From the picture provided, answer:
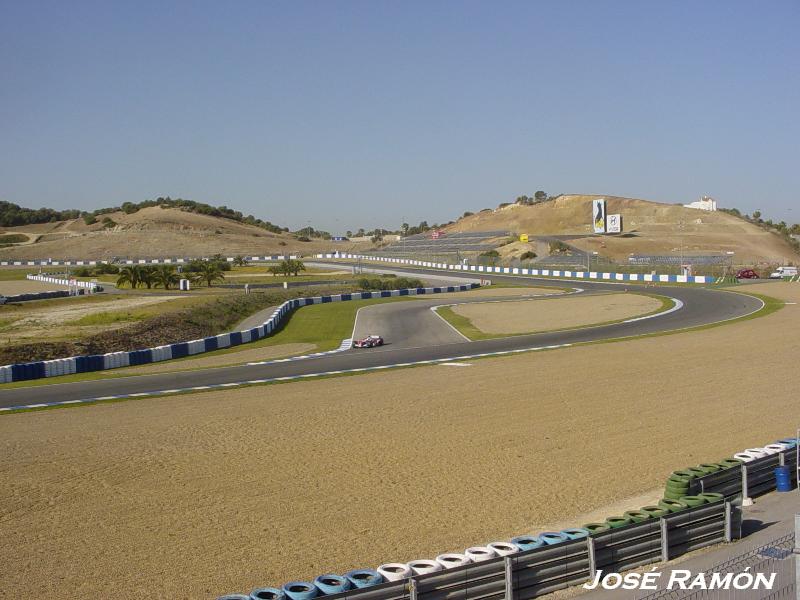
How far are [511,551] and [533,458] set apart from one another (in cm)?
760

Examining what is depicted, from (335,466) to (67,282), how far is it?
8933cm

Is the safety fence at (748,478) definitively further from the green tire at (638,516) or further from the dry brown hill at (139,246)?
the dry brown hill at (139,246)

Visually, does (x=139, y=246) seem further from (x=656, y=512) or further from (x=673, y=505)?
(x=656, y=512)

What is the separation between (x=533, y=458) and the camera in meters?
20.0

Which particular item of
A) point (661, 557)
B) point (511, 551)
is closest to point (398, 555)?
point (511, 551)

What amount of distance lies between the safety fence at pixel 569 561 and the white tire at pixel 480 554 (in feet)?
1.91

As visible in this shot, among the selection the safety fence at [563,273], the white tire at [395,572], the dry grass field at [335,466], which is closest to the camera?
the white tire at [395,572]

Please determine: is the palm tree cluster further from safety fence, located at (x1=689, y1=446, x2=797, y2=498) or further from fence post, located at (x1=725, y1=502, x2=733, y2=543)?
fence post, located at (x1=725, y1=502, x2=733, y2=543)

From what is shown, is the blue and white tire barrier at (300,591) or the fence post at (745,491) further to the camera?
the fence post at (745,491)

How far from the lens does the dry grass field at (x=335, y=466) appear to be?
13992mm

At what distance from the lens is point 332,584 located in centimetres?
1190

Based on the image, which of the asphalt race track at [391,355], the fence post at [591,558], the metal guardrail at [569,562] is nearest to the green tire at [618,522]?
the metal guardrail at [569,562]

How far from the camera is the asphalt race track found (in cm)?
3256

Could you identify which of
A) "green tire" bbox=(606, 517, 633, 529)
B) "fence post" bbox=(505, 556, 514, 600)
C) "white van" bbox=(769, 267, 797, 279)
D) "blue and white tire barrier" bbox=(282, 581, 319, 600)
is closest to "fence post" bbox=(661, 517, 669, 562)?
"green tire" bbox=(606, 517, 633, 529)
